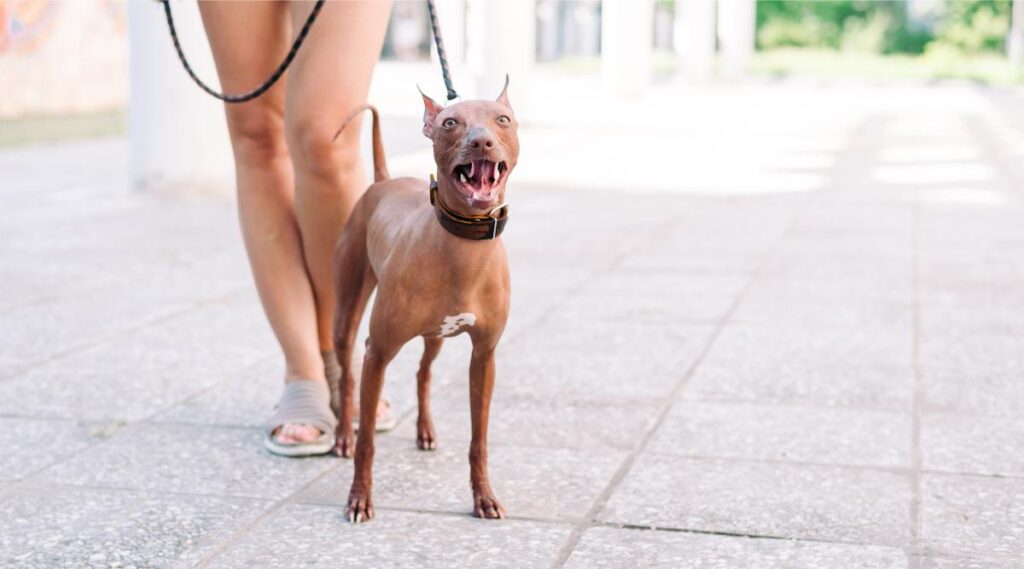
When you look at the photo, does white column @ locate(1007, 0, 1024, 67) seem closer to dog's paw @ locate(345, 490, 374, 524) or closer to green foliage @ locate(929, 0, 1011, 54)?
green foliage @ locate(929, 0, 1011, 54)

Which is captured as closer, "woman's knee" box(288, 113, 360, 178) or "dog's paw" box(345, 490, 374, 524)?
"dog's paw" box(345, 490, 374, 524)

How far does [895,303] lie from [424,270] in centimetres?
354

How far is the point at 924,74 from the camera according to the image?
33844 millimetres

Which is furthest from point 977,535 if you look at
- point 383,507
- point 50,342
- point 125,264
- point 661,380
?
point 125,264

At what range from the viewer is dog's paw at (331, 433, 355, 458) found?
377 cm

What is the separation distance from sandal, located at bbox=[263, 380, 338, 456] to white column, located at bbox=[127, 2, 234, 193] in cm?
583

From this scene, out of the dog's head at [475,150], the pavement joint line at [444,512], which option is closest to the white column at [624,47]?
the pavement joint line at [444,512]

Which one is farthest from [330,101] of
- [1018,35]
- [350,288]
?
[1018,35]

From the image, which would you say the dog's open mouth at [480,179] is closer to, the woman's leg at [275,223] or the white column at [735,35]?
the woman's leg at [275,223]

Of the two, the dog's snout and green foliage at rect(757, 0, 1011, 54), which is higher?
the dog's snout

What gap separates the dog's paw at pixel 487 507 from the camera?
3.25 metres

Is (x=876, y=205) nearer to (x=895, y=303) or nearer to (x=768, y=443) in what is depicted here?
(x=895, y=303)

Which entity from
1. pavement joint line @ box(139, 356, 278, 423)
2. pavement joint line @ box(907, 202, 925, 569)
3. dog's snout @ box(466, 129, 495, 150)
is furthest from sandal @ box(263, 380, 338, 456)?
pavement joint line @ box(907, 202, 925, 569)

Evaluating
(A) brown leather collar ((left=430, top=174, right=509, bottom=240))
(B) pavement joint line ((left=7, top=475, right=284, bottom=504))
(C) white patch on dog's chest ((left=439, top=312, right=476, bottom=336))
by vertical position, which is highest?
(A) brown leather collar ((left=430, top=174, right=509, bottom=240))
